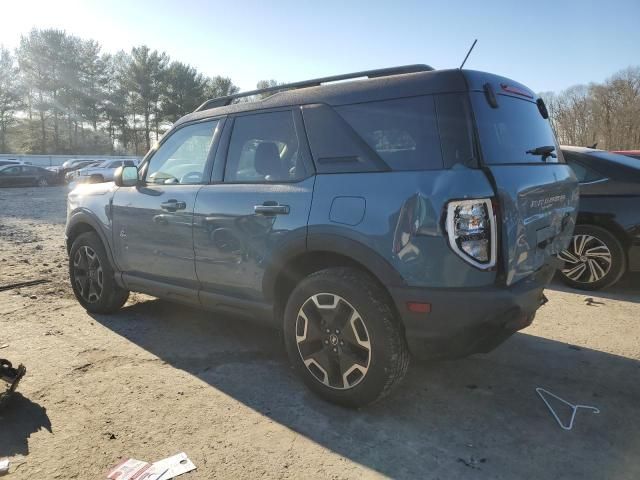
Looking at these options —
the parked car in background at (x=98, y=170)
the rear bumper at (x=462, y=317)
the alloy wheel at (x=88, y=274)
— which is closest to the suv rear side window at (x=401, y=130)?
the rear bumper at (x=462, y=317)

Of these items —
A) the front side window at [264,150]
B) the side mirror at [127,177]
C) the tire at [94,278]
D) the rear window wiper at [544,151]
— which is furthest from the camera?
the tire at [94,278]

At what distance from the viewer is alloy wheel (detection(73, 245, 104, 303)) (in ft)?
15.1

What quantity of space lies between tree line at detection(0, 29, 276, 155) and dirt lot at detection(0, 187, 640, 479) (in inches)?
2004

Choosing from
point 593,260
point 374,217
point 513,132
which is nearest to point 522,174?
point 513,132

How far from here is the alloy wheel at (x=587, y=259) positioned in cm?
529

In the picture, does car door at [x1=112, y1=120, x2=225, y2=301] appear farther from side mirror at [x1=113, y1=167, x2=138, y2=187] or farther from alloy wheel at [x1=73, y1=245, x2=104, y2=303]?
alloy wheel at [x1=73, y1=245, x2=104, y2=303]

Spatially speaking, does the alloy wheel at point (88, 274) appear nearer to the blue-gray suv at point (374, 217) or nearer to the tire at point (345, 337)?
the blue-gray suv at point (374, 217)

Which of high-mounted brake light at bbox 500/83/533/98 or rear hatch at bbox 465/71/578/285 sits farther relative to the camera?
high-mounted brake light at bbox 500/83/533/98

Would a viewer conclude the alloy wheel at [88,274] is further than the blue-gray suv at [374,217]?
Yes

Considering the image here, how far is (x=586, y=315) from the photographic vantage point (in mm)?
4676

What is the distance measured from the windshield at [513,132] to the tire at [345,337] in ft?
3.25

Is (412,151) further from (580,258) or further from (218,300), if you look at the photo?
(580,258)

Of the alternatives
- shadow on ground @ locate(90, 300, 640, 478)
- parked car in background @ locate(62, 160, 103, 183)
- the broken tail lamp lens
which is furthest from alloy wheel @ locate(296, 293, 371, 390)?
parked car in background @ locate(62, 160, 103, 183)

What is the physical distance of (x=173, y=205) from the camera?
12.2 feet
